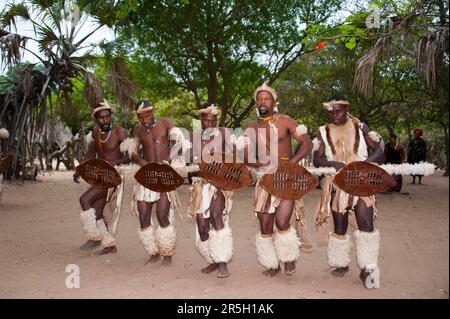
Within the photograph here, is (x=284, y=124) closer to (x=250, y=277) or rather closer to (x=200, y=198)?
(x=200, y=198)

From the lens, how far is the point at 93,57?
10.8 m

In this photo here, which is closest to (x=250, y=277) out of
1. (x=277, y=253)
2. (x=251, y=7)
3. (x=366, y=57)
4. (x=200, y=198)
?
(x=277, y=253)

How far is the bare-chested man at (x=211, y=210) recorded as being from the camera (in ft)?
14.4

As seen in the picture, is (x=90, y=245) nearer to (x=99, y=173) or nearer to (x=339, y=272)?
(x=99, y=173)

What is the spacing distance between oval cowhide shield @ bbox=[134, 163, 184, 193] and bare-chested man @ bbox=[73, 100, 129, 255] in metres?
0.80

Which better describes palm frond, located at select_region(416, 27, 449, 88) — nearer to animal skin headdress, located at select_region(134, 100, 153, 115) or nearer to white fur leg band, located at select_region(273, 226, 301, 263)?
white fur leg band, located at select_region(273, 226, 301, 263)

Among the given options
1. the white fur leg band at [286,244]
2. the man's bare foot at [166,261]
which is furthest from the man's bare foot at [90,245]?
the white fur leg band at [286,244]

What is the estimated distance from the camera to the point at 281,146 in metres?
4.43

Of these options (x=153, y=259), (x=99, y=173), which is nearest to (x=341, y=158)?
(x=153, y=259)

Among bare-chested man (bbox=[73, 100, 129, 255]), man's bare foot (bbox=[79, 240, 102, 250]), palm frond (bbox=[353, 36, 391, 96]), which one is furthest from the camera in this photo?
palm frond (bbox=[353, 36, 391, 96])

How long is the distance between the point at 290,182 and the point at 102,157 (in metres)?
2.40

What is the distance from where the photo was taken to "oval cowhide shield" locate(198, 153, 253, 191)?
4254 millimetres

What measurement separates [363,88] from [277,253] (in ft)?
12.6

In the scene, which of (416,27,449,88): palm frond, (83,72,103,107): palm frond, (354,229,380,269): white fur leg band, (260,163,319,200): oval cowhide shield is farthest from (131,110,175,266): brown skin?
(83,72,103,107): palm frond
